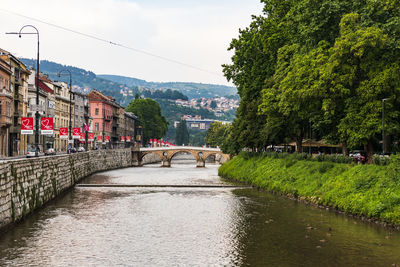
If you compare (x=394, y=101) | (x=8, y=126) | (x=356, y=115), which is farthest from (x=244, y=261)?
(x=8, y=126)

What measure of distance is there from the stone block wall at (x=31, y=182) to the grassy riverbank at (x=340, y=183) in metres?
19.7

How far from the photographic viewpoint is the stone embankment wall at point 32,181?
84.1 feet

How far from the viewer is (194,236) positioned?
2594cm

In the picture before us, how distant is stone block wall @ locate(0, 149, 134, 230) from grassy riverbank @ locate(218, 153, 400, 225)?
19710mm

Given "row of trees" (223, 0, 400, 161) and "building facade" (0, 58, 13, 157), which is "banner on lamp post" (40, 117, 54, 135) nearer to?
"row of trees" (223, 0, 400, 161)

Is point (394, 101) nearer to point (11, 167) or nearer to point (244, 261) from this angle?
point (244, 261)

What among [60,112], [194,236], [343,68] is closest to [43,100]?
[60,112]

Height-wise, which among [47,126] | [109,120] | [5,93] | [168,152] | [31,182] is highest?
[109,120]

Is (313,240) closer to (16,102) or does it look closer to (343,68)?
(343,68)

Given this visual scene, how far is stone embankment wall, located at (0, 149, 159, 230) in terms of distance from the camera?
84.1 ft

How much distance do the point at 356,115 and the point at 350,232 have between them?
524 inches

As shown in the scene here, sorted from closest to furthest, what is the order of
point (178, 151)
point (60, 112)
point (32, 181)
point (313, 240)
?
1. point (313, 240)
2. point (32, 181)
3. point (60, 112)
4. point (178, 151)

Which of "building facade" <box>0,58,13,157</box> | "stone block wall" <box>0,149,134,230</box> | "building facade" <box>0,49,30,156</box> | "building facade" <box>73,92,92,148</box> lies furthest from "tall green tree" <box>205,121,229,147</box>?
"stone block wall" <box>0,149,134,230</box>

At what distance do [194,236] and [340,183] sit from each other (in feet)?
43.0
